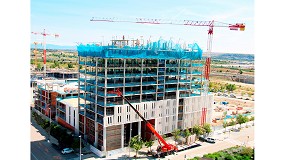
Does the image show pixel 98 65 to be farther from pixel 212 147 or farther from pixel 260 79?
pixel 260 79

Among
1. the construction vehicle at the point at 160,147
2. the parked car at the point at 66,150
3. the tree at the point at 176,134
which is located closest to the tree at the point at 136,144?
the construction vehicle at the point at 160,147

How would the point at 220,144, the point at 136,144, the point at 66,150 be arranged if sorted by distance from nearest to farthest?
the point at 136,144 → the point at 66,150 → the point at 220,144

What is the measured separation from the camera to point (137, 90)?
73.3 feet

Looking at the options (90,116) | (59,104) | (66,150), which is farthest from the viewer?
(59,104)

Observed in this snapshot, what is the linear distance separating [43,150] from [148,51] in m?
10.7

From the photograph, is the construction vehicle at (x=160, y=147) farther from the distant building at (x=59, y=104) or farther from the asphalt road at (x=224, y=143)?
the distant building at (x=59, y=104)

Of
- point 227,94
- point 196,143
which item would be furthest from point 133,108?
point 227,94

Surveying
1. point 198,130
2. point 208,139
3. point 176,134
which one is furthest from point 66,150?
point 208,139

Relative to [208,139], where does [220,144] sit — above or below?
below

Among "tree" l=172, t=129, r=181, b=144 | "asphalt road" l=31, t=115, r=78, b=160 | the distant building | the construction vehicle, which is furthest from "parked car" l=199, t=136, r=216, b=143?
"asphalt road" l=31, t=115, r=78, b=160

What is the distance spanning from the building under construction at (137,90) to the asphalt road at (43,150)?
2.49m

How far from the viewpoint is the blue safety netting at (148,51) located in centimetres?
2036

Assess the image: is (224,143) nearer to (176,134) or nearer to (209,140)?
(209,140)

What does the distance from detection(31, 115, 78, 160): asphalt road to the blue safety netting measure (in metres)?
7.37
